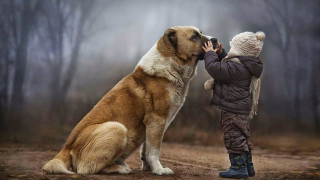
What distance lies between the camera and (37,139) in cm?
996

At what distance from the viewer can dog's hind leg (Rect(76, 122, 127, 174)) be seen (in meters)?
4.72

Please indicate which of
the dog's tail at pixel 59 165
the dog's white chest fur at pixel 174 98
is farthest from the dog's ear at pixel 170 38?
the dog's tail at pixel 59 165

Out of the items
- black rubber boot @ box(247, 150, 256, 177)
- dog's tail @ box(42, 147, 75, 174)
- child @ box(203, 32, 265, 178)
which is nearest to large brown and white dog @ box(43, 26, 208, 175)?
dog's tail @ box(42, 147, 75, 174)

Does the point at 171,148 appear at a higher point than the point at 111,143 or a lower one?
lower

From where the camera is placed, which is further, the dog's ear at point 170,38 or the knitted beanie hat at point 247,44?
the dog's ear at point 170,38

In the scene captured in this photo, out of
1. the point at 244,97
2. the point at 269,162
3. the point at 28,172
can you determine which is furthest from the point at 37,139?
the point at 244,97

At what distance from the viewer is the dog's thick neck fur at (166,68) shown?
5156mm

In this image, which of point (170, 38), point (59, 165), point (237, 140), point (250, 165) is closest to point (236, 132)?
point (237, 140)

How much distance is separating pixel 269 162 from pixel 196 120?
131 inches

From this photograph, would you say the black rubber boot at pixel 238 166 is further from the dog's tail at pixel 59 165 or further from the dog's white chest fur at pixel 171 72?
the dog's tail at pixel 59 165

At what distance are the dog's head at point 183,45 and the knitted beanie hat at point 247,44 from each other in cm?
50

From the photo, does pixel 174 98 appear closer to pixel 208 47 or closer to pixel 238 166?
pixel 208 47

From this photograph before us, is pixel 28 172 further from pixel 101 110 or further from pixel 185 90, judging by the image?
pixel 185 90

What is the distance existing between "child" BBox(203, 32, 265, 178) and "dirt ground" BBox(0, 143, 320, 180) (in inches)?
19.4
